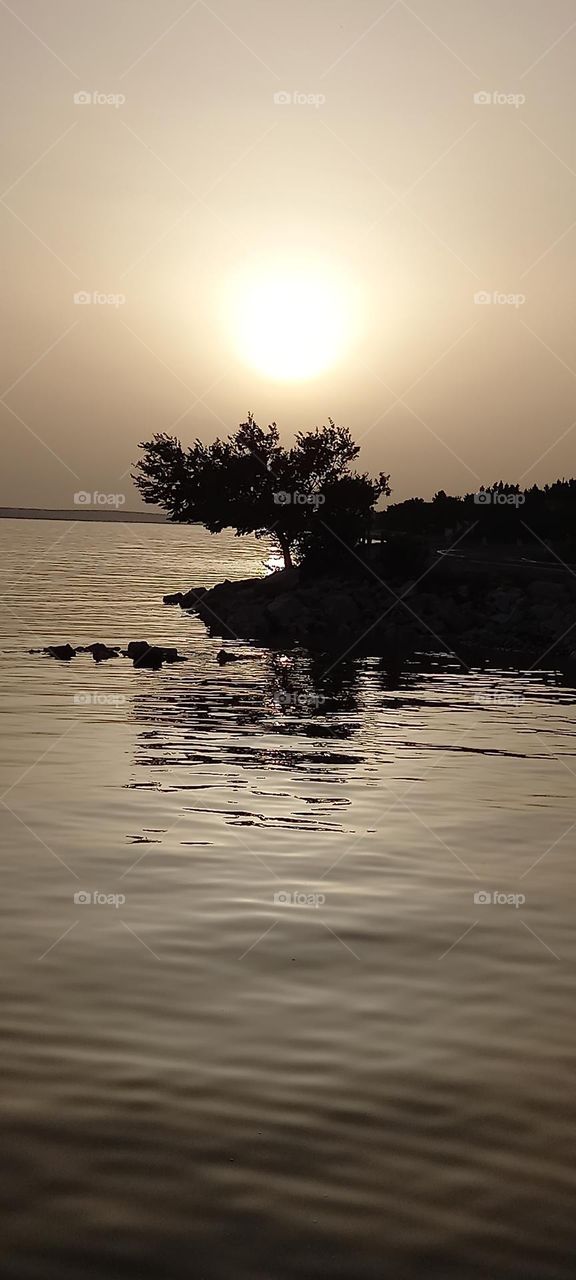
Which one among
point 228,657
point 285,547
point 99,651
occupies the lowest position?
point 228,657

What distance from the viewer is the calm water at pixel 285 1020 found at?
5.99 metres

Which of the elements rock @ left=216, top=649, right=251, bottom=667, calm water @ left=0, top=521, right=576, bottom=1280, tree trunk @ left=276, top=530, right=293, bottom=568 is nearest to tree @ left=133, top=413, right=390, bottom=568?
tree trunk @ left=276, top=530, right=293, bottom=568

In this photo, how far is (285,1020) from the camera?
29.3 feet

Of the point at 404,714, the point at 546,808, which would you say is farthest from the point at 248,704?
the point at 546,808

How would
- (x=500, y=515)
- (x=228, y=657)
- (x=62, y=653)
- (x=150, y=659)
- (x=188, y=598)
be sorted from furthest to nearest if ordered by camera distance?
1. (x=500, y=515)
2. (x=188, y=598)
3. (x=228, y=657)
4. (x=150, y=659)
5. (x=62, y=653)

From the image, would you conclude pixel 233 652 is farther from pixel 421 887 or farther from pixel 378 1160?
pixel 378 1160

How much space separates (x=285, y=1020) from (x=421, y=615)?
51882 millimetres

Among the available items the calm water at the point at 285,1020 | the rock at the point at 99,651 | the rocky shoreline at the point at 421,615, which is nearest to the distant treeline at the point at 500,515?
the rocky shoreline at the point at 421,615

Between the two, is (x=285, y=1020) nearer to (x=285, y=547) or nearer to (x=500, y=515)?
(x=285, y=547)

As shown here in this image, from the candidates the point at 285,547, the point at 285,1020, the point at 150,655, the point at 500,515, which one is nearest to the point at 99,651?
the point at 150,655

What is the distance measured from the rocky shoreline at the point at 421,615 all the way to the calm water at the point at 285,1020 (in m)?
29.5

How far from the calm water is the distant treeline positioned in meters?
49.3

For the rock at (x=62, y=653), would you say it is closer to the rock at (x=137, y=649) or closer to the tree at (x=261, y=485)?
the rock at (x=137, y=649)

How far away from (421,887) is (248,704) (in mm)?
19402
